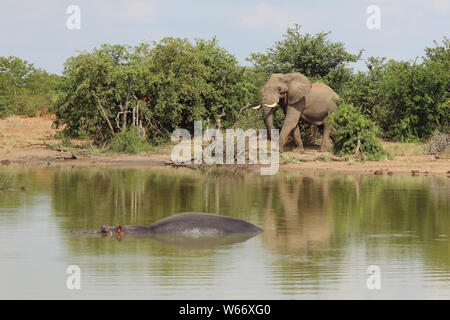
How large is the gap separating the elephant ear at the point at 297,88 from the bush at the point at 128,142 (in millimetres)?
5570

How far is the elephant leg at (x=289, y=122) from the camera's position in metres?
27.1

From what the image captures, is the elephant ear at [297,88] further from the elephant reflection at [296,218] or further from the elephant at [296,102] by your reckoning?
the elephant reflection at [296,218]

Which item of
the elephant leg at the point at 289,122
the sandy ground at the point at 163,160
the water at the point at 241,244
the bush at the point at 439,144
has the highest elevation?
the elephant leg at the point at 289,122

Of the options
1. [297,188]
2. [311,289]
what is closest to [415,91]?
[297,188]

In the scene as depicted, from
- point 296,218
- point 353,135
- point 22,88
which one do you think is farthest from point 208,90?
point 22,88

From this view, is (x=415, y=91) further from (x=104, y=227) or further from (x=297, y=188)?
(x=104, y=227)

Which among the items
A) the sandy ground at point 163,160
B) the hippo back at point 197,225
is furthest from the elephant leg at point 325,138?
the hippo back at point 197,225

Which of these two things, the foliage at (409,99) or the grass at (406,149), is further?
the foliage at (409,99)

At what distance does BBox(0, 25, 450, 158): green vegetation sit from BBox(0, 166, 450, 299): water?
9.52 metres

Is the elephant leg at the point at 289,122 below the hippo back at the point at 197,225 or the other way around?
the other way around

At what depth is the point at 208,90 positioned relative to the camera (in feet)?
95.5
